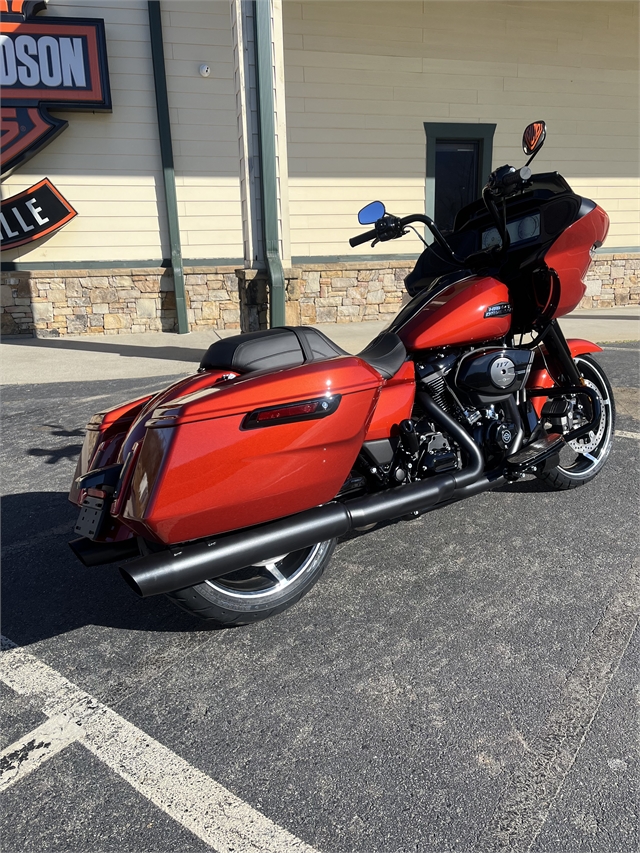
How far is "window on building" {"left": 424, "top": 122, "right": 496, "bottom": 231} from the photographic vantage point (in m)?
10.3


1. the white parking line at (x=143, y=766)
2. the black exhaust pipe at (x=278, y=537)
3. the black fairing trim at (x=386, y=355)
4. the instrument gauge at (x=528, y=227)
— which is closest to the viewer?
the white parking line at (x=143, y=766)

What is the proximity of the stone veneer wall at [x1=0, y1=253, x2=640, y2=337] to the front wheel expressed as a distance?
213 inches

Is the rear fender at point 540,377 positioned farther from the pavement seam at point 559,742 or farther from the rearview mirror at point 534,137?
the pavement seam at point 559,742

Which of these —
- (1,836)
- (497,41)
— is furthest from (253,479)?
(497,41)

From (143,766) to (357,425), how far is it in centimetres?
122

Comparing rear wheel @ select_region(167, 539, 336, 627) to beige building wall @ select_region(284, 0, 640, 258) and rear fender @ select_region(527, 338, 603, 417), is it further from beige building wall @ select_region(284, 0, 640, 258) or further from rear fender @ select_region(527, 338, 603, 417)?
beige building wall @ select_region(284, 0, 640, 258)

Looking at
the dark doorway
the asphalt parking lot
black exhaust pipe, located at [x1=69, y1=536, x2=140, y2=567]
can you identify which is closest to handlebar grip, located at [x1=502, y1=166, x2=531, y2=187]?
the asphalt parking lot

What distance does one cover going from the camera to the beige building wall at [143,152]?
877cm

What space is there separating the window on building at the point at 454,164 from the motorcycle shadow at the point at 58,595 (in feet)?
29.4

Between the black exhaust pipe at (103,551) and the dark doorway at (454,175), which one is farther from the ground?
the dark doorway at (454,175)

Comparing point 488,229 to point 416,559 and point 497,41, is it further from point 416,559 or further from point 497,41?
point 497,41

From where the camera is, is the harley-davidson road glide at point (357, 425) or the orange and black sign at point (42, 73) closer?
the harley-davidson road glide at point (357, 425)

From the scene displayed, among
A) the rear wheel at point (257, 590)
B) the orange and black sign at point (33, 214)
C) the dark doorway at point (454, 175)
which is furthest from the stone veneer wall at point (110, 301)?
the rear wheel at point (257, 590)

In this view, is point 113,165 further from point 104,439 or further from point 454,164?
point 104,439
